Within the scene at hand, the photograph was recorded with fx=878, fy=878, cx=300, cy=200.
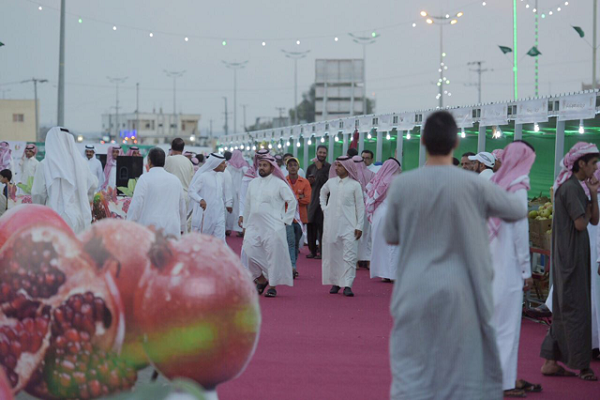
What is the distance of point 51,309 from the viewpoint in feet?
12.6

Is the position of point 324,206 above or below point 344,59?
below

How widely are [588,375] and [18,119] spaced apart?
76084 millimetres

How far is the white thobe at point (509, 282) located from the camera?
231 inches

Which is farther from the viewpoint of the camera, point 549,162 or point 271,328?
point 549,162

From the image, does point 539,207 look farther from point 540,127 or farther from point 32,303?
point 32,303

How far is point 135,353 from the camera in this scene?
3.79 metres

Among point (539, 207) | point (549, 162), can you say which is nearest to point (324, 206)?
point (539, 207)

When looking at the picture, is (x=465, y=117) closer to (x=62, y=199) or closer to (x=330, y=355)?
(x=330, y=355)

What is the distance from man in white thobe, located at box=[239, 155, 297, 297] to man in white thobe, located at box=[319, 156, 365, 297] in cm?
69

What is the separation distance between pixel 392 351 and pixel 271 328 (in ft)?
16.0

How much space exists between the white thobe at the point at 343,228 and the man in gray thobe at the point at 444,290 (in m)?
7.36

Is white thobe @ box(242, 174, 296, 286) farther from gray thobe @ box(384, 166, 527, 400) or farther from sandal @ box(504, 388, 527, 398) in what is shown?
gray thobe @ box(384, 166, 527, 400)

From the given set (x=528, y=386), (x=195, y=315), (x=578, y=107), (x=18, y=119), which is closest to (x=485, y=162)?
(x=578, y=107)

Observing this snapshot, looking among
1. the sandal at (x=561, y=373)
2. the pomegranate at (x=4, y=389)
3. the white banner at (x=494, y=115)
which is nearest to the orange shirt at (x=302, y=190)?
the white banner at (x=494, y=115)
